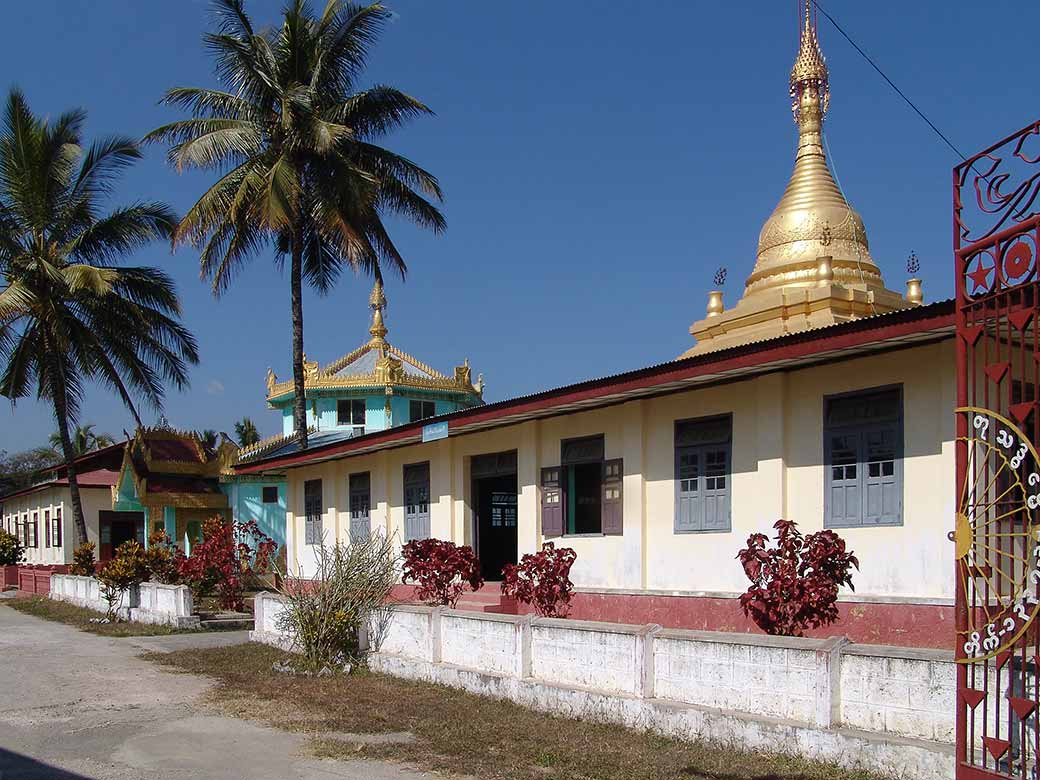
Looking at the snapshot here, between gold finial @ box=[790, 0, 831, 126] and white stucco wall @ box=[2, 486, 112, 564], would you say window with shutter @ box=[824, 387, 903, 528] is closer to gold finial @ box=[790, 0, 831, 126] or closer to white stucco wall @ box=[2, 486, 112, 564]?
gold finial @ box=[790, 0, 831, 126]

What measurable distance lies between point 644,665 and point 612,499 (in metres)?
5.86

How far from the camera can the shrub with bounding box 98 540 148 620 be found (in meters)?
21.3

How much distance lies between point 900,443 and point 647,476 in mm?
4079

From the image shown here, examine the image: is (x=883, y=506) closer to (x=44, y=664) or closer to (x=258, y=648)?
(x=258, y=648)

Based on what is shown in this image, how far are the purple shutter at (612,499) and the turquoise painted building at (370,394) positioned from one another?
18912 millimetres

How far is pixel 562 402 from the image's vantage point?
14711mm

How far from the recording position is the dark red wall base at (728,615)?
1041 cm

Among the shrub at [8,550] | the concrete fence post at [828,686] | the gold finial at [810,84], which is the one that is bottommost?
the shrub at [8,550]

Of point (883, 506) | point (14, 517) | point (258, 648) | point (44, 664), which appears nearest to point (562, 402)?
point (883, 506)

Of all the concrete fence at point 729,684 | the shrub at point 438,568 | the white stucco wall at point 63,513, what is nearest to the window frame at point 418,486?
the shrub at point 438,568

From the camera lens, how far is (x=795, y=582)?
9.47 m

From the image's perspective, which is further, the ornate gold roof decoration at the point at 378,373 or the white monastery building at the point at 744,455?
the ornate gold roof decoration at the point at 378,373

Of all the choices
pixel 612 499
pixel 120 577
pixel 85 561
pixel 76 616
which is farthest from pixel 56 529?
pixel 612 499

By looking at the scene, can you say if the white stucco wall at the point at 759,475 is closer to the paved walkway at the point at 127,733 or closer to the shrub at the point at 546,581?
the shrub at the point at 546,581
